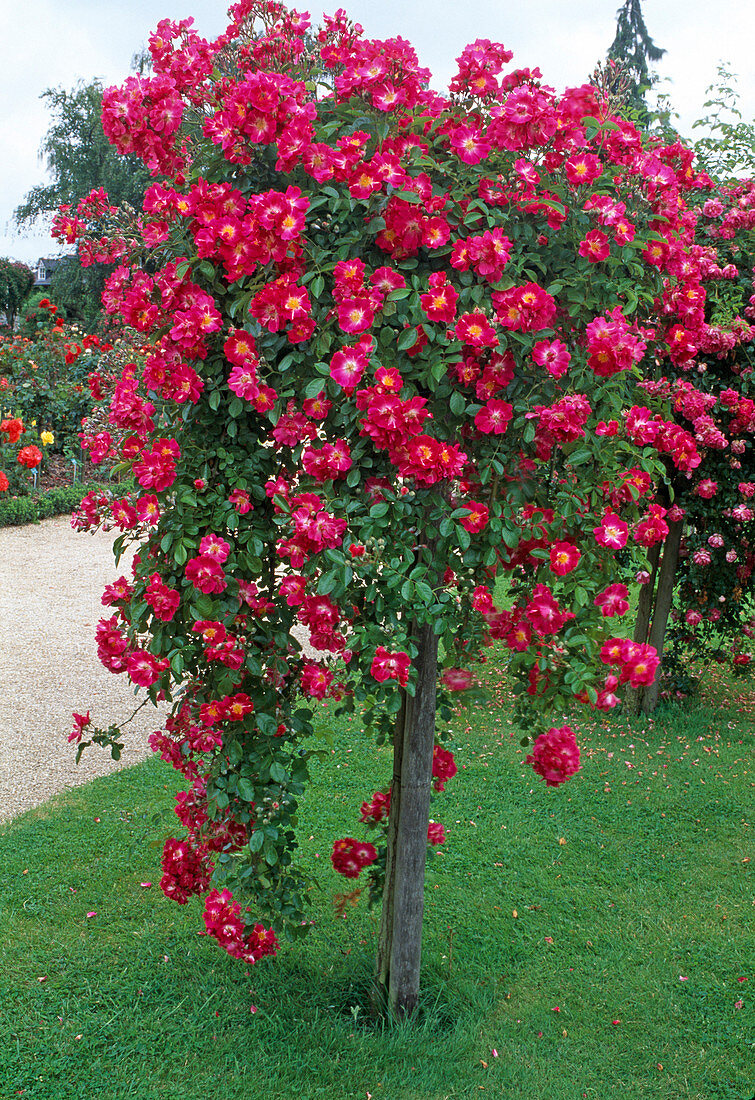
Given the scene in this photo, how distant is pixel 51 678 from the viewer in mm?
5066

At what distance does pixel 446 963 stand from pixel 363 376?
5.98ft

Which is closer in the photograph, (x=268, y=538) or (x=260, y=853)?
(x=268, y=538)

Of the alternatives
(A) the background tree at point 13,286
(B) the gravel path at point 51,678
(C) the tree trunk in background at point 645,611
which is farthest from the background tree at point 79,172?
(C) the tree trunk in background at point 645,611

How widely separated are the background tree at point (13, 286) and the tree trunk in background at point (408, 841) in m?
23.5

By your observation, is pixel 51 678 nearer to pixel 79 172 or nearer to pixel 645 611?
pixel 645 611

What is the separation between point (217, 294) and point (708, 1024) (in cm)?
228

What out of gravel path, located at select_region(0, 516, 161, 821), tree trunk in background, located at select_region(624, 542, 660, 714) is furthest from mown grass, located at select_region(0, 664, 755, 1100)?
tree trunk in background, located at select_region(624, 542, 660, 714)

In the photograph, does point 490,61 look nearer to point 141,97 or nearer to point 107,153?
point 141,97

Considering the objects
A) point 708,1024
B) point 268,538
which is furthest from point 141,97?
point 708,1024

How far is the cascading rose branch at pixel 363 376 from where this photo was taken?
1667 millimetres

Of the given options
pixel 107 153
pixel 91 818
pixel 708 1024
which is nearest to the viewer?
pixel 708 1024

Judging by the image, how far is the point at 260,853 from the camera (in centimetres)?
202

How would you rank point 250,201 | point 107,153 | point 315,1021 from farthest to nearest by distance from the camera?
point 107,153, point 315,1021, point 250,201

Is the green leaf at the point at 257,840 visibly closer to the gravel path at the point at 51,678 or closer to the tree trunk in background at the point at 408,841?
the tree trunk in background at the point at 408,841
